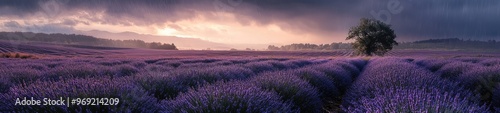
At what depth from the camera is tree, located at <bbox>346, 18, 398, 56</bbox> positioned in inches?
1251

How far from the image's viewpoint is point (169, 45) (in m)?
87.4

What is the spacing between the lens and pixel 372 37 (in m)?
31.7

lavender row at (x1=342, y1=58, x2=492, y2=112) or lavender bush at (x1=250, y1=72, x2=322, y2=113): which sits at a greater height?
lavender row at (x1=342, y1=58, x2=492, y2=112)

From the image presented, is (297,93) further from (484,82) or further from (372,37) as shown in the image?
(372,37)

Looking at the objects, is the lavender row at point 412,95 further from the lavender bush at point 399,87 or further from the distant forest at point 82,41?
the distant forest at point 82,41

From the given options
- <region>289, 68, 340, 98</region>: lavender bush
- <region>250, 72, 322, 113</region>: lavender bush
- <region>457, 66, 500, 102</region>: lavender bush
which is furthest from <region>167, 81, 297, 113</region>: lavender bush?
<region>457, 66, 500, 102</region>: lavender bush

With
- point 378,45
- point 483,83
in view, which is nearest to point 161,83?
point 483,83

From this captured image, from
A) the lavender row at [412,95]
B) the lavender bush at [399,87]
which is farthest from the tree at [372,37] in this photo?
the lavender bush at [399,87]

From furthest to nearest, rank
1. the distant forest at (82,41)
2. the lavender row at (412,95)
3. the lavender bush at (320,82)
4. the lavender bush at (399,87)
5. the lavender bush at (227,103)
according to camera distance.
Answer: the distant forest at (82,41), the lavender bush at (320,82), the lavender bush at (399,87), the lavender bush at (227,103), the lavender row at (412,95)

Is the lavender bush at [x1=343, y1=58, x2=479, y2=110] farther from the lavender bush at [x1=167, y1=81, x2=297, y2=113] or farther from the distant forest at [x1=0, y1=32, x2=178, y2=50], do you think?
the distant forest at [x1=0, y1=32, x2=178, y2=50]

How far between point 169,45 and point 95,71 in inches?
3277

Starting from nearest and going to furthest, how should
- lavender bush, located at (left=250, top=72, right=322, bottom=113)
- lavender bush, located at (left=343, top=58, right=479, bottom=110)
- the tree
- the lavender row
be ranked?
the lavender row, lavender bush, located at (left=343, top=58, right=479, bottom=110), lavender bush, located at (left=250, top=72, right=322, bottom=113), the tree

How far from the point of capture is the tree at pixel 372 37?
31.8 m

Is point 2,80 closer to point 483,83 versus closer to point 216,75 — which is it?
point 216,75
